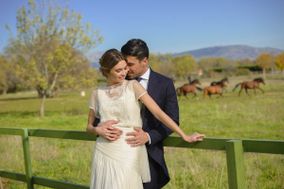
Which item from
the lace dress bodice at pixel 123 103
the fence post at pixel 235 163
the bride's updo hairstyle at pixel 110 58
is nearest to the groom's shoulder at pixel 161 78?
the lace dress bodice at pixel 123 103

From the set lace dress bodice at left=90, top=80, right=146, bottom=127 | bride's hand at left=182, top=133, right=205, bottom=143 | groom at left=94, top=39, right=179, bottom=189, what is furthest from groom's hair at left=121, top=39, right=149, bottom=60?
bride's hand at left=182, top=133, right=205, bottom=143

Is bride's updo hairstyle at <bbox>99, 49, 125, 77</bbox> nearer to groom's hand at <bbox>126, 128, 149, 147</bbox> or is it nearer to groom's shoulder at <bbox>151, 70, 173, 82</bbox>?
groom's shoulder at <bbox>151, 70, 173, 82</bbox>

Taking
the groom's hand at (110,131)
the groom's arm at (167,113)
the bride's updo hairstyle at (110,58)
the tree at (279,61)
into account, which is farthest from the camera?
the tree at (279,61)

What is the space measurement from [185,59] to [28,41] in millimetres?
108104

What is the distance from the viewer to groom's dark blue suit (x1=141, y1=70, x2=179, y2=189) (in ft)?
10.9

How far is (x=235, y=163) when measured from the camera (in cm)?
310

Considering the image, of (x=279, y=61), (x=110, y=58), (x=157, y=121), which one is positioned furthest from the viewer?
(x=279, y=61)

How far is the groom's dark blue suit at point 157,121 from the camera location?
332cm

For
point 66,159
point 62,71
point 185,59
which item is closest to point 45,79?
point 62,71

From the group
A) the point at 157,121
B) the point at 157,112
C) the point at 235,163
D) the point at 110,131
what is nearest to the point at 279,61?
the point at 157,121

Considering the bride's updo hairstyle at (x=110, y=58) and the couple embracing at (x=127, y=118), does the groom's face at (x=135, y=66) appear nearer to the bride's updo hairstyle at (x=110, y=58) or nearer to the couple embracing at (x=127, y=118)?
the couple embracing at (x=127, y=118)

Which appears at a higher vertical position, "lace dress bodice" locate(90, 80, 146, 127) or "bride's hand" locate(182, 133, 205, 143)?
"lace dress bodice" locate(90, 80, 146, 127)

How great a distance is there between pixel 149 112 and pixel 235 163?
30.9 inches

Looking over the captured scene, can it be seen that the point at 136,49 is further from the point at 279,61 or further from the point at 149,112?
the point at 279,61
